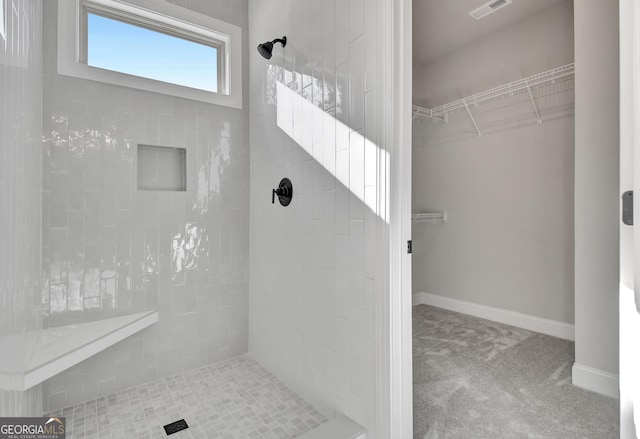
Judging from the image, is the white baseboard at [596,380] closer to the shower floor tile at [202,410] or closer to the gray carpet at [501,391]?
the gray carpet at [501,391]

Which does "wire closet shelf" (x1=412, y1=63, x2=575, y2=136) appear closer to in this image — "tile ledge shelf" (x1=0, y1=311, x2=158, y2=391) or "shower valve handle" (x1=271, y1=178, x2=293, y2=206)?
"shower valve handle" (x1=271, y1=178, x2=293, y2=206)

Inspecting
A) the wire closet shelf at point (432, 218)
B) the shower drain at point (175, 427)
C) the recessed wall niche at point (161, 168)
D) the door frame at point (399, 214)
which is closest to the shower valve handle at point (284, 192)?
the recessed wall niche at point (161, 168)

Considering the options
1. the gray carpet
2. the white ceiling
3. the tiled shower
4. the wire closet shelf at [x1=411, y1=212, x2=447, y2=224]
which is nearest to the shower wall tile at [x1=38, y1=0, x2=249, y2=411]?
the tiled shower

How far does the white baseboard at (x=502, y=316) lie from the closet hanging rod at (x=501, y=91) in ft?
6.43

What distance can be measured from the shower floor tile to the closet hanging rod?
9.34ft

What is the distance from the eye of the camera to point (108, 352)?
198 cm

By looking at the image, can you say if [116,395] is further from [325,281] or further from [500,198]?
[500,198]

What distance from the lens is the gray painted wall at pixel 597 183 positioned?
1.85 meters

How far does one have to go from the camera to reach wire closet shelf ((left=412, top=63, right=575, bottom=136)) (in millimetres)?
2658

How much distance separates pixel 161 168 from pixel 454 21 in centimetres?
276

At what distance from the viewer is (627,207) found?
1.04 metres

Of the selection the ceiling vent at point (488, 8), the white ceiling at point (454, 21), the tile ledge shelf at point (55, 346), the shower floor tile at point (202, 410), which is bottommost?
the shower floor tile at point (202, 410)

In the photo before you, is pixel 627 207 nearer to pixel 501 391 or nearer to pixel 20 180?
pixel 501 391

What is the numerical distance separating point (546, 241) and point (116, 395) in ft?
11.1
